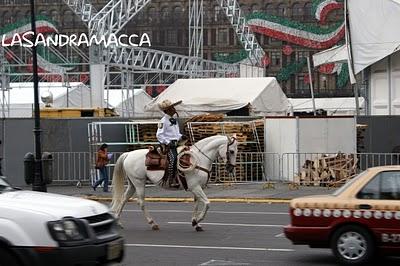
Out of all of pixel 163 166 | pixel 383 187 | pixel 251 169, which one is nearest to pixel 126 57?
pixel 251 169

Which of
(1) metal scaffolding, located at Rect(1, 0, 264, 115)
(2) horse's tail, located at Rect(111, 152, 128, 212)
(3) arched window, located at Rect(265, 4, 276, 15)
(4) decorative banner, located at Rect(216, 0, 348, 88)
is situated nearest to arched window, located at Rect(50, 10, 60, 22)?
(4) decorative banner, located at Rect(216, 0, 348, 88)

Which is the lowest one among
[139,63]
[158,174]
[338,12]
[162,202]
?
[162,202]

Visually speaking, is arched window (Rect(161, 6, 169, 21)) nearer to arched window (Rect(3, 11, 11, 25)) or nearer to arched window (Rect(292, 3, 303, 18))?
arched window (Rect(292, 3, 303, 18))

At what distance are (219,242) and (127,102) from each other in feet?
95.1

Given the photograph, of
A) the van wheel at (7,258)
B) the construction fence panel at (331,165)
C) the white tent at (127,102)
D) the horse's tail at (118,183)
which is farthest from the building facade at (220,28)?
the van wheel at (7,258)

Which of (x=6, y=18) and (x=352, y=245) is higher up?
(x=6, y=18)

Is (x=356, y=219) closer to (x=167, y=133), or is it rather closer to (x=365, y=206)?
(x=365, y=206)

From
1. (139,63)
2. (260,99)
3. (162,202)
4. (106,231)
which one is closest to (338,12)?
(139,63)

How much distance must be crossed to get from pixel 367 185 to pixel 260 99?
1053 inches

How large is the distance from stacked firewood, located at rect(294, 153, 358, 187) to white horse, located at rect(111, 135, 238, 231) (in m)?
10.1

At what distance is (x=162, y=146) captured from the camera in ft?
53.3

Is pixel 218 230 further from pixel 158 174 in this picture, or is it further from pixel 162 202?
pixel 162 202

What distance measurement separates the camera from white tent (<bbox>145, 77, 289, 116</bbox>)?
36906mm

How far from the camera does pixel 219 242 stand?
13977 mm
